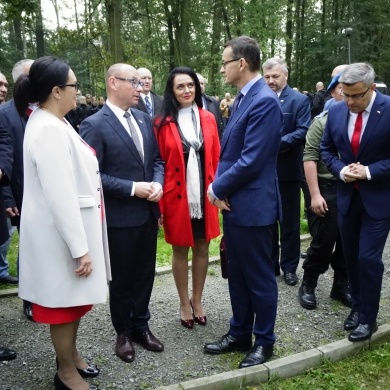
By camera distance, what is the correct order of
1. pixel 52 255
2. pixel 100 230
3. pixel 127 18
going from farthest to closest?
pixel 127 18 < pixel 100 230 < pixel 52 255

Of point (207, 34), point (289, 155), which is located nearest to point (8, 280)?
point (289, 155)

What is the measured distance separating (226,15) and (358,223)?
21140 mm

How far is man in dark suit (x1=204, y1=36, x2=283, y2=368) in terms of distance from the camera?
9.96 ft

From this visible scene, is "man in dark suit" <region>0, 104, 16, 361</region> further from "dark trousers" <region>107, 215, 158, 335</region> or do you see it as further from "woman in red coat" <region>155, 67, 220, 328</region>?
"woman in red coat" <region>155, 67, 220, 328</region>

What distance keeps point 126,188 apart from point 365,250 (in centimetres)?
188

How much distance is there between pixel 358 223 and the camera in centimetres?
375

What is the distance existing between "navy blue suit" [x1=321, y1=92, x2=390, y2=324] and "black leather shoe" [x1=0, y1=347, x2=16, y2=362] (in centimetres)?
272

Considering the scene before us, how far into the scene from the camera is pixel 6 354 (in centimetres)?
349

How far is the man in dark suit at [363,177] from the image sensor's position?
3.43 meters

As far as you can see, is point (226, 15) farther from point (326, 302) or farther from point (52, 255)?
point (52, 255)

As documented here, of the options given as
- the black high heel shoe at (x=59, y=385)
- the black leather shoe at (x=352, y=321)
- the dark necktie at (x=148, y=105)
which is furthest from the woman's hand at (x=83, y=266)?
the dark necktie at (x=148, y=105)

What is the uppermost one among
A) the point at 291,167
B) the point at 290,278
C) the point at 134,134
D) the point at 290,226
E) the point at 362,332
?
the point at 134,134

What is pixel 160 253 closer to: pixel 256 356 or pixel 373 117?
pixel 256 356

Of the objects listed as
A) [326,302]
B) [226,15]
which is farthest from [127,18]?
[326,302]
